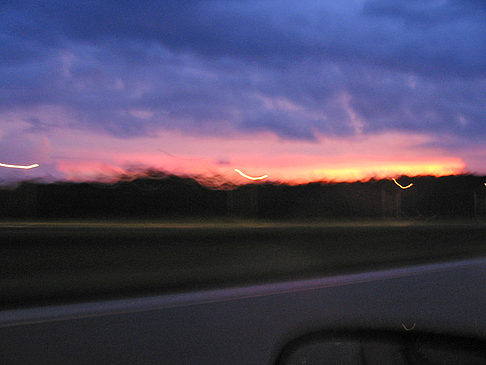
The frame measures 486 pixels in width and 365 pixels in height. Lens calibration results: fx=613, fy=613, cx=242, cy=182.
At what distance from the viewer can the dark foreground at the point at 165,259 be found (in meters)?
11.4

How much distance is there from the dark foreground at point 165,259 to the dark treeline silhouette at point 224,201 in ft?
40.5

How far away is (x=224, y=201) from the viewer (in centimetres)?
3259

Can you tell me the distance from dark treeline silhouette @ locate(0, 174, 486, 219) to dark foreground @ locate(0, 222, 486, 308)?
12.3 metres

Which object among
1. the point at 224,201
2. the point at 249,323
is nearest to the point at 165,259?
the point at 249,323

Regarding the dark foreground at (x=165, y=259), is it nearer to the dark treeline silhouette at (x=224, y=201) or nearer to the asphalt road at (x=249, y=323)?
the asphalt road at (x=249, y=323)

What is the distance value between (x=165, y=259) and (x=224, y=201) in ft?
59.5

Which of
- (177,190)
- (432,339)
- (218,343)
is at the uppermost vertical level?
(177,190)

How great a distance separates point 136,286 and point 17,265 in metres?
2.47

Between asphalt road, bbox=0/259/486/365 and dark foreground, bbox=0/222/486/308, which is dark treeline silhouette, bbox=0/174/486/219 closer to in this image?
dark foreground, bbox=0/222/486/308

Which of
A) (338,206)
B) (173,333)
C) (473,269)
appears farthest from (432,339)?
(338,206)

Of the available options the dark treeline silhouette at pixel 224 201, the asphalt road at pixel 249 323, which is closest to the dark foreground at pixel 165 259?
the asphalt road at pixel 249 323

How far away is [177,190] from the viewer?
32.3m

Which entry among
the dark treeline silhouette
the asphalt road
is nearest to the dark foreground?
the asphalt road

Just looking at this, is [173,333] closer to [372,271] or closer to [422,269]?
[372,271]
